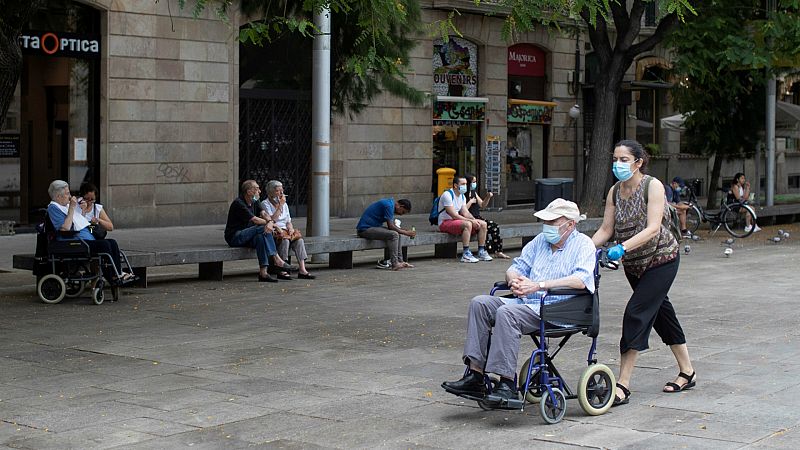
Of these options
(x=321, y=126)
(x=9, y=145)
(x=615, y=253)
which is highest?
(x=321, y=126)

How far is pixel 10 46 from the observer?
13.0 meters

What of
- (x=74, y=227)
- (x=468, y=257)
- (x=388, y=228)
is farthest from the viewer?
(x=468, y=257)

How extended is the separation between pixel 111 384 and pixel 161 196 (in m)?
14.7

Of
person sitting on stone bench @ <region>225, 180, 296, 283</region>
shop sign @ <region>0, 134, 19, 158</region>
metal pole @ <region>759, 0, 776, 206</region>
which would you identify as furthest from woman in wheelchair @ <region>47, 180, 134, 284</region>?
metal pole @ <region>759, 0, 776, 206</region>

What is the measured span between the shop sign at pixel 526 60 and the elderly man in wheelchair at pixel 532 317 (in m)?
24.0

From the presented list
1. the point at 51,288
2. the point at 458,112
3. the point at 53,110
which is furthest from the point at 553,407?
the point at 458,112

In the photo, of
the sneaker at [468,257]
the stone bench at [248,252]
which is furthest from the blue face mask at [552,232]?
the sneaker at [468,257]

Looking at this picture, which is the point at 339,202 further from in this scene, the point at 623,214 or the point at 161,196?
the point at 623,214

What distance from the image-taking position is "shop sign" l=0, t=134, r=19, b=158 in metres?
21.3

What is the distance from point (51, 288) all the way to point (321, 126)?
543 cm

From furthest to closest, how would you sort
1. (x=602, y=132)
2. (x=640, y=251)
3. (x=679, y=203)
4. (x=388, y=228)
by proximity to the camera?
(x=602, y=132) → (x=679, y=203) → (x=388, y=228) → (x=640, y=251)

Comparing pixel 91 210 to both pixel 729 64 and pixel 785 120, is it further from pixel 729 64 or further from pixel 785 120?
pixel 785 120

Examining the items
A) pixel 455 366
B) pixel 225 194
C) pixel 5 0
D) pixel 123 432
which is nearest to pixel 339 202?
pixel 225 194

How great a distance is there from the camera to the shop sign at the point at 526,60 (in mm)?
31573
